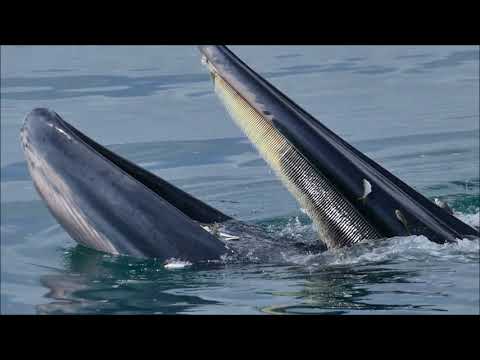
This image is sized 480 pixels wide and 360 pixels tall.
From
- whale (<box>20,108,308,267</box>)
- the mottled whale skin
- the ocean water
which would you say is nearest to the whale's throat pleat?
the mottled whale skin

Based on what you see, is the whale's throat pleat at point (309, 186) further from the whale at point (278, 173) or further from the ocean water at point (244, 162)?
the ocean water at point (244, 162)

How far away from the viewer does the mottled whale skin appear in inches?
310

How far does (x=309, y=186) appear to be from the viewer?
807 cm

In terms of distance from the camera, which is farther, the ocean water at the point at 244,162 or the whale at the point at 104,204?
the whale at the point at 104,204

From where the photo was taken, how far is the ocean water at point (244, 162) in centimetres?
768

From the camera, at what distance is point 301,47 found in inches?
835

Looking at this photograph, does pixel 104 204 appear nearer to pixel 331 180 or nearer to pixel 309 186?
pixel 309 186

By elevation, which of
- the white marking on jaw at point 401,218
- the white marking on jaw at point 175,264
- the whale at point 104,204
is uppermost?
the whale at point 104,204

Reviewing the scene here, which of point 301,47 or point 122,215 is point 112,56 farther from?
point 122,215

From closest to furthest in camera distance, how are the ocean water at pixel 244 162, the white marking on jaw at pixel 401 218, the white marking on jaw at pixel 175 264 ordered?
the ocean water at pixel 244 162, the white marking on jaw at pixel 401 218, the white marking on jaw at pixel 175 264

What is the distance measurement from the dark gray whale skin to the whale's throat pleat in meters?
0.71

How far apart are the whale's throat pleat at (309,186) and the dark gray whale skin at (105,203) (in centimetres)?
71

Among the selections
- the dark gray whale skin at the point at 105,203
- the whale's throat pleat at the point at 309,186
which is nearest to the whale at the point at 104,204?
the dark gray whale skin at the point at 105,203

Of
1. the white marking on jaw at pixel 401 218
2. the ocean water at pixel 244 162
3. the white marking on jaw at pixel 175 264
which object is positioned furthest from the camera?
the white marking on jaw at pixel 175 264
